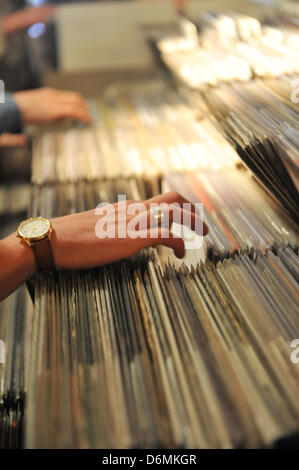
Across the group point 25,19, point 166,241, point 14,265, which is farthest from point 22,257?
point 25,19

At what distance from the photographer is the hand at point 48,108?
1.52m

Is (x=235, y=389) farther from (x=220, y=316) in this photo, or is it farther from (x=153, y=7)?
(x=153, y=7)

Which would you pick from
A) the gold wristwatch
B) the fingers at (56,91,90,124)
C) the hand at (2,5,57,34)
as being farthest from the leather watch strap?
the hand at (2,5,57,34)

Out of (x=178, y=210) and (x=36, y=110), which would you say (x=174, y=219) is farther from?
(x=36, y=110)

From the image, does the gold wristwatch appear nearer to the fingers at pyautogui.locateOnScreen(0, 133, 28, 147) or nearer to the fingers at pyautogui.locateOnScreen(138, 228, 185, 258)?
the fingers at pyautogui.locateOnScreen(138, 228, 185, 258)

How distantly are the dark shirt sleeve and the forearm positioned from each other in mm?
899

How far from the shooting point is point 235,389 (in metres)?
0.56

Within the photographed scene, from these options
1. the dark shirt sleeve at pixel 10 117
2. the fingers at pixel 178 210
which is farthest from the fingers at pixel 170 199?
the dark shirt sleeve at pixel 10 117

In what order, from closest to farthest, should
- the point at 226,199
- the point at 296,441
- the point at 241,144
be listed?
the point at 296,441 → the point at 241,144 → the point at 226,199

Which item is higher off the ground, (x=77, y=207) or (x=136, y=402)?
(x=77, y=207)

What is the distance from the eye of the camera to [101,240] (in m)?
0.81

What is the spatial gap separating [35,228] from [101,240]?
0.54ft
